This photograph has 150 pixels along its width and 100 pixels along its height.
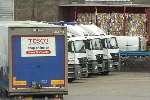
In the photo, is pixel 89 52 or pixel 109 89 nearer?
pixel 109 89

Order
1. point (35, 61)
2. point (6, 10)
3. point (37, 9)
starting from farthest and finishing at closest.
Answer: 1. point (37, 9)
2. point (6, 10)
3. point (35, 61)

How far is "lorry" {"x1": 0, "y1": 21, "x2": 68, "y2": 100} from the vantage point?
20156mm

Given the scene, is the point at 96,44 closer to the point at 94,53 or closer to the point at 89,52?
the point at 94,53

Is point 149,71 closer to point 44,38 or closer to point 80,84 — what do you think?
point 80,84

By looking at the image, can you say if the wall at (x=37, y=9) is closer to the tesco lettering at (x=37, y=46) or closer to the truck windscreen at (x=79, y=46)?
the truck windscreen at (x=79, y=46)

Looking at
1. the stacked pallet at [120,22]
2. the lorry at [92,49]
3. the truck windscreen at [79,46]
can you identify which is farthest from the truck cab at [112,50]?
the stacked pallet at [120,22]

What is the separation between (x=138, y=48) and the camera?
44.3 meters

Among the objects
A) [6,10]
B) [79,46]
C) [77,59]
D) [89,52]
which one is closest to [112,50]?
[89,52]

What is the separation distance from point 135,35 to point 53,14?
8080mm

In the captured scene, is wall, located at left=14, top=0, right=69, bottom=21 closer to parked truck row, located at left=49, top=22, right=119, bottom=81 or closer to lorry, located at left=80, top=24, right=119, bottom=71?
lorry, located at left=80, top=24, right=119, bottom=71

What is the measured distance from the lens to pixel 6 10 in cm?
5056

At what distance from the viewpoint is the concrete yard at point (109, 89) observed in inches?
933

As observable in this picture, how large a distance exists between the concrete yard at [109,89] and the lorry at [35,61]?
2.90 m

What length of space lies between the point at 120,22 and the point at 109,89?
2100cm
